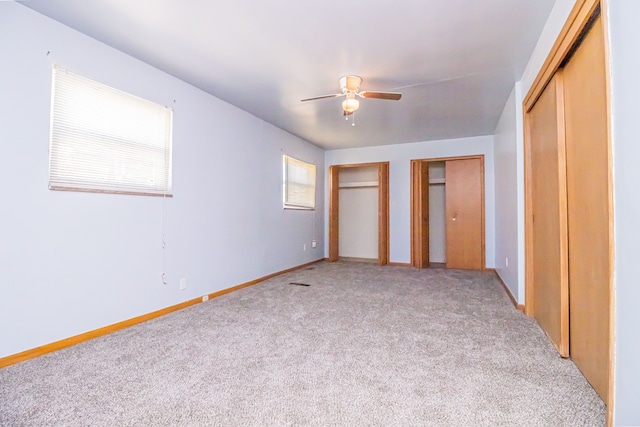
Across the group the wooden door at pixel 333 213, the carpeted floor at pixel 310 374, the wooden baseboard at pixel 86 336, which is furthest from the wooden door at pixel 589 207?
the wooden door at pixel 333 213

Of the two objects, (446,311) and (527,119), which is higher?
(527,119)

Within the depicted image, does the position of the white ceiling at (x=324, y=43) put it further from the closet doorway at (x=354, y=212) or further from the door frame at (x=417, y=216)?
the closet doorway at (x=354, y=212)

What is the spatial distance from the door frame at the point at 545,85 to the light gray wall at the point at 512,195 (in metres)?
0.13

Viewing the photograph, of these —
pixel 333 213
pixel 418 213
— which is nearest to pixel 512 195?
pixel 418 213

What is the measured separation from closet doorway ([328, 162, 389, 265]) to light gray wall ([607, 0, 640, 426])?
5.44m

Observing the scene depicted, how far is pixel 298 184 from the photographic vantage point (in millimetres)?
5660

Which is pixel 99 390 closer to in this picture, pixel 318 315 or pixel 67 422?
pixel 67 422

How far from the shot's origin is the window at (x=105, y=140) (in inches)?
91.4

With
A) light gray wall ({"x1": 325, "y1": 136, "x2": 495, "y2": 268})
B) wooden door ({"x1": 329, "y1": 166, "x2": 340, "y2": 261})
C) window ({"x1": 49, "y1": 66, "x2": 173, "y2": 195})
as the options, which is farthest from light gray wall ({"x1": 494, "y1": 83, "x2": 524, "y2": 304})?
window ({"x1": 49, "y1": 66, "x2": 173, "y2": 195})

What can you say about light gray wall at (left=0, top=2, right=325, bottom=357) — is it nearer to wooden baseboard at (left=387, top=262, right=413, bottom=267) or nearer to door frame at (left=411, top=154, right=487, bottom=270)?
wooden baseboard at (left=387, top=262, right=413, bottom=267)

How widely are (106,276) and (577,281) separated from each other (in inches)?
136

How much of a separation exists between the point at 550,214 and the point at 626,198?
4.66 ft

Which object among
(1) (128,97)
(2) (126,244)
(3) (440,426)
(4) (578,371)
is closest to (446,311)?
(4) (578,371)

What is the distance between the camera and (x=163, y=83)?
313cm
